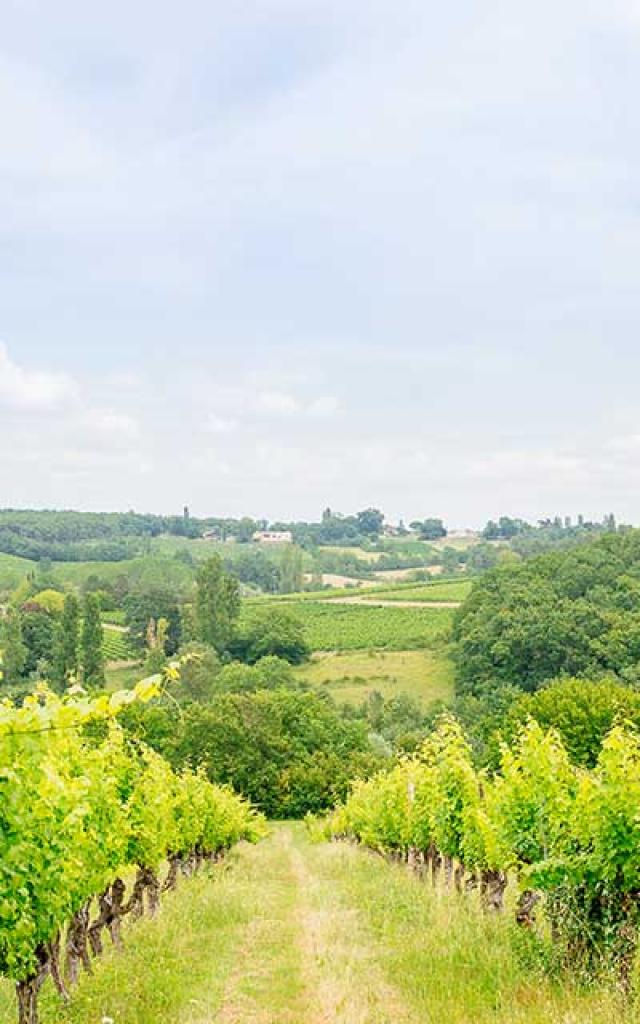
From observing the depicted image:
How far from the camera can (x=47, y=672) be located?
87.9 m

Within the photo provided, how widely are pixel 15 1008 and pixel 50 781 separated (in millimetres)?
4436

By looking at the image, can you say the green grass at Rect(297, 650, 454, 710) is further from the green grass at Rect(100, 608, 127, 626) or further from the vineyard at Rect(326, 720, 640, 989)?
the vineyard at Rect(326, 720, 640, 989)

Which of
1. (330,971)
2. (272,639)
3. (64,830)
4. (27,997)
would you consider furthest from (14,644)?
(64,830)

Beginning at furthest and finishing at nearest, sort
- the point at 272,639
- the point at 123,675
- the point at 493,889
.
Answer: the point at 272,639 → the point at 123,675 → the point at 493,889

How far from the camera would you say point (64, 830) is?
8.52m

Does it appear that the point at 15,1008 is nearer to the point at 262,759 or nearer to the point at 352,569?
the point at 262,759

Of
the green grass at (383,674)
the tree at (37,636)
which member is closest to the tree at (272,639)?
the green grass at (383,674)

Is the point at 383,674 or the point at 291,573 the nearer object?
the point at 383,674

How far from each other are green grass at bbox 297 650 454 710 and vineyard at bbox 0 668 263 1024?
6517cm

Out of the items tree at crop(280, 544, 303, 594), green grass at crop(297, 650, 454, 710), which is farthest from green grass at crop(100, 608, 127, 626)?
green grass at crop(297, 650, 454, 710)

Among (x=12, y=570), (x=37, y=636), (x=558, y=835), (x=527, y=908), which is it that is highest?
(x=558, y=835)

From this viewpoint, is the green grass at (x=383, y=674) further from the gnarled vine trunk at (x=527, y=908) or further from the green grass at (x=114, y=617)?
the gnarled vine trunk at (x=527, y=908)

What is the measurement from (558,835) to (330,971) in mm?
2927

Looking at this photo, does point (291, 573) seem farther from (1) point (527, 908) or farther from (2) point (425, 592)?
(1) point (527, 908)
